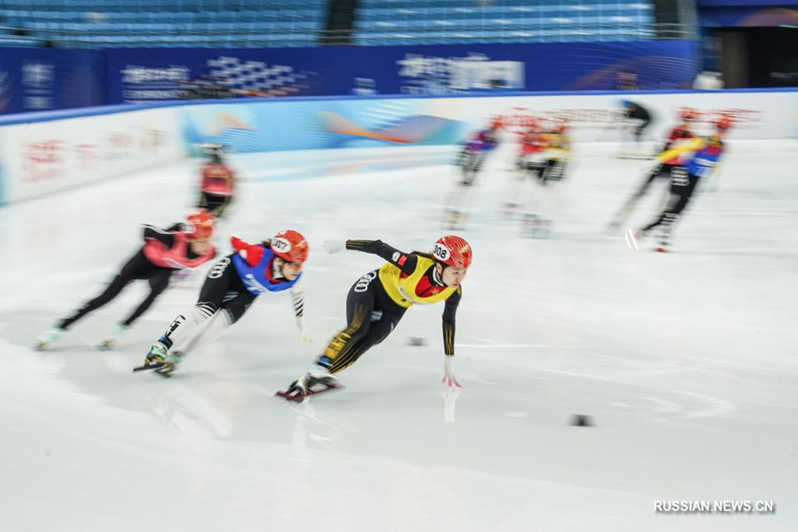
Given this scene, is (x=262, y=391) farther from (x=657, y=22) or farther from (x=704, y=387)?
(x=657, y=22)

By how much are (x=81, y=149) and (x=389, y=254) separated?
915cm

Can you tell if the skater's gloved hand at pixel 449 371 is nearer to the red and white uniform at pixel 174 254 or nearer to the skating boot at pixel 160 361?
the skating boot at pixel 160 361

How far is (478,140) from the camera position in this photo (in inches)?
428

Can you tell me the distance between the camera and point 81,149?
42.1 ft

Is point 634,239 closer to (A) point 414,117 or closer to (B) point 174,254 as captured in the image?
(B) point 174,254

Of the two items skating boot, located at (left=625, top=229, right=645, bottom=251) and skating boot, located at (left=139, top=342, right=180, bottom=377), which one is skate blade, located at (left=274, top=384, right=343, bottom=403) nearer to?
skating boot, located at (left=139, top=342, right=180, bottom=377)

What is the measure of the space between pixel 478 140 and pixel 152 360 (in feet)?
20.8

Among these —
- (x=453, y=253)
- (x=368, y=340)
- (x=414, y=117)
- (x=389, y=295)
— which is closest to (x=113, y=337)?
(x=368, y=340)

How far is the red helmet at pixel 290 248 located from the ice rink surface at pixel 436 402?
76 centimetres

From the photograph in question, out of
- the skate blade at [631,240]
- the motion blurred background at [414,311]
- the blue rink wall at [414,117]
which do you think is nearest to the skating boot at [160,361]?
the motion blurred background at [414,311]

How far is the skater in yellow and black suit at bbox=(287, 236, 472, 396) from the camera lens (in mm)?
4762

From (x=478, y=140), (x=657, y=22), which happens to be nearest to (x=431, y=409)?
(x=478, y=140)

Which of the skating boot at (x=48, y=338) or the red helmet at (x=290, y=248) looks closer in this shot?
the red helmet at (x=290, y=248)

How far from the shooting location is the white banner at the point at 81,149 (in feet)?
36.8
